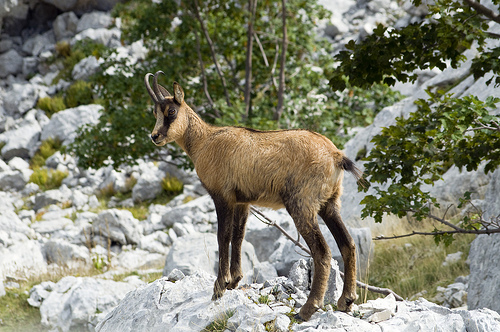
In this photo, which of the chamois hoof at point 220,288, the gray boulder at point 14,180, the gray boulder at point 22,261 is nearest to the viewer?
the chamois hoof at point 220,288

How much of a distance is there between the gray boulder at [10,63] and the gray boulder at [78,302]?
72.4 ft

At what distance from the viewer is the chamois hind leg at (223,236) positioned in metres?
5.62

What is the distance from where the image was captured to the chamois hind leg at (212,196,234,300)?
5621 millimetres

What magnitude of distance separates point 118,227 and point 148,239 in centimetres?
103

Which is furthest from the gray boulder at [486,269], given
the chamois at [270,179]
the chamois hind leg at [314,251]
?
the chamois hind leg at [314,251]

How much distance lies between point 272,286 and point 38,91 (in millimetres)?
25228

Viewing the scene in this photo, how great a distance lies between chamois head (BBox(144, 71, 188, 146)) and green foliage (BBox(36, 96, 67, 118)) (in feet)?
75.0

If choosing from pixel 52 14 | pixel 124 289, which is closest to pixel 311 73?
pixel 124 289

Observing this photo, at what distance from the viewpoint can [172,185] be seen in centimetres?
2145

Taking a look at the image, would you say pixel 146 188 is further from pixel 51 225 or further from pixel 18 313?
pixel 18 313

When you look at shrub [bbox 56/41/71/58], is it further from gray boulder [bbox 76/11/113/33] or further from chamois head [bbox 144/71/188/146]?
chamois head [bbox 144/71/188/146]

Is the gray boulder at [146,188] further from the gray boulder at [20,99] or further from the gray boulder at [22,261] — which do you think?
the gray boulder at [20,99]

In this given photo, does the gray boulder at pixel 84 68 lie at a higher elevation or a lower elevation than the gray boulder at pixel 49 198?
higher

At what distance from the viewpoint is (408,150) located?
656 centimetres
